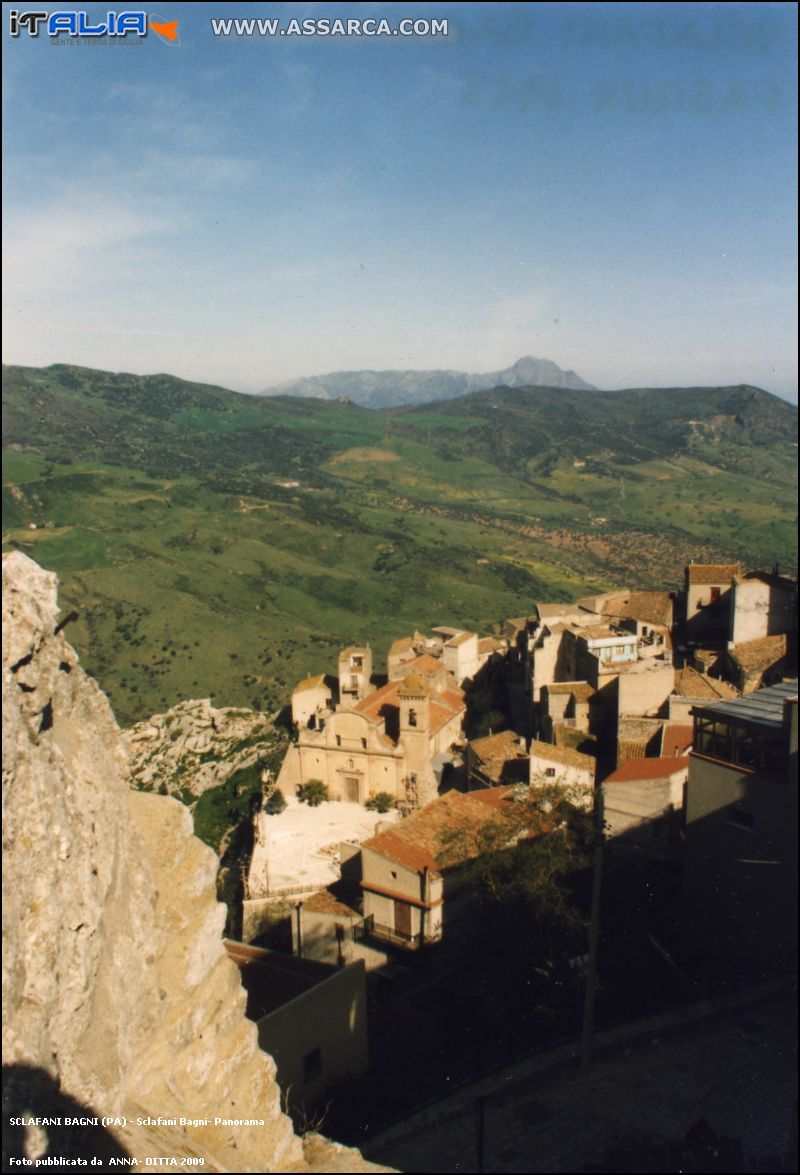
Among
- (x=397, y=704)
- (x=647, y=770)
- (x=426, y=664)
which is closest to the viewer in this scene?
(x=647, y=770)

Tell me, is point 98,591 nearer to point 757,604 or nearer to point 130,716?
point 130,716

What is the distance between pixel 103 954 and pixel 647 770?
60.2ft

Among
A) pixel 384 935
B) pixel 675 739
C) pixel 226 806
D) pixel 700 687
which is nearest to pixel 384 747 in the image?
pixel 226 806

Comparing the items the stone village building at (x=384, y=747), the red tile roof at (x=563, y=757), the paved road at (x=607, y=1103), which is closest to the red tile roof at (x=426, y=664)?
the stone village building at (x=384, y=747)

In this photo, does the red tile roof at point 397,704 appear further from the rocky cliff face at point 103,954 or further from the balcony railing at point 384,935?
the rocky cliff face at point 103,954

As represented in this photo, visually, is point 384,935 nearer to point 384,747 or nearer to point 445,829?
point 445,829

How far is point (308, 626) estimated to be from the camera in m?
84.9

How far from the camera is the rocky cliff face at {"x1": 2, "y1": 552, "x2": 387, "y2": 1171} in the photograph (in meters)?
6.02

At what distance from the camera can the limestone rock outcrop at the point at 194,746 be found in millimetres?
41375

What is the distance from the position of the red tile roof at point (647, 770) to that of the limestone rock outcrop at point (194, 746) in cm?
2242

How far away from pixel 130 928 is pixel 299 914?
16.6 metres

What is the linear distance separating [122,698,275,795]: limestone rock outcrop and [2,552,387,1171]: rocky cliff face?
32.0 m

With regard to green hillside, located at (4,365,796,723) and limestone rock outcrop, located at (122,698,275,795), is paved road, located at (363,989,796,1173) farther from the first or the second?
green hillside, located at (4,365,796,723)

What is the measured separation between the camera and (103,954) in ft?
23.1
